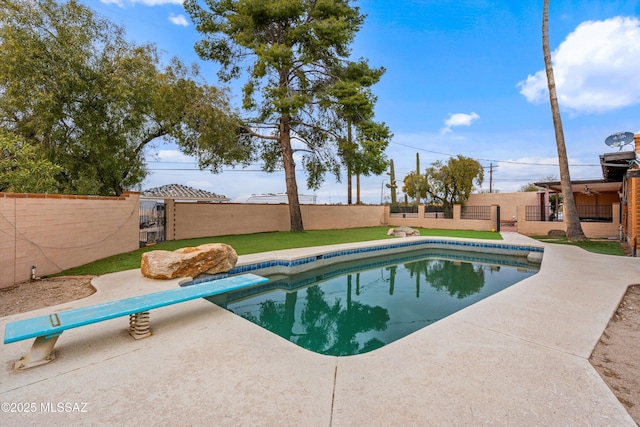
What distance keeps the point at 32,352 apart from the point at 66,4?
9427mm

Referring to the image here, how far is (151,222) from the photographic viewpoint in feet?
33.7

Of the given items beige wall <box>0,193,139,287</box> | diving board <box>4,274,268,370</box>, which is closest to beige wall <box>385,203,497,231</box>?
beige wall <box>0,193,139,287</box>

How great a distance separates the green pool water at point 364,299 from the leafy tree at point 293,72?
6.05 meters

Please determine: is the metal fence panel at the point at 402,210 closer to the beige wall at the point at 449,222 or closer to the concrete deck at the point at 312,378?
the beige wall at the point at 449,222

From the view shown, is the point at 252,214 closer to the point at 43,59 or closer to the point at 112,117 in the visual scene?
the point at 112,117

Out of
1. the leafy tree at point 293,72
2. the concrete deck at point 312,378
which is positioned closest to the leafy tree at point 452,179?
the leafy tree at point 293,72

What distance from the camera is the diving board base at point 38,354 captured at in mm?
2443

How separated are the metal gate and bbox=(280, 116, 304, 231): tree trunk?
5.07 m

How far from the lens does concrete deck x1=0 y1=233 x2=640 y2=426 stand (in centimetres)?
183

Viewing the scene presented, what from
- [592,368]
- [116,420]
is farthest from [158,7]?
[592,368]

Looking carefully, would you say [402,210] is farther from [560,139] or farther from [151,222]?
[151,222]

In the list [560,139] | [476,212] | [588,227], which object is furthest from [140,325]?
[476,212]

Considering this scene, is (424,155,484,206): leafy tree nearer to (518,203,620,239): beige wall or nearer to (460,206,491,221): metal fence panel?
(460,206,491,221): metal fence panel

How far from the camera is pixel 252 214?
13906 millimetres
